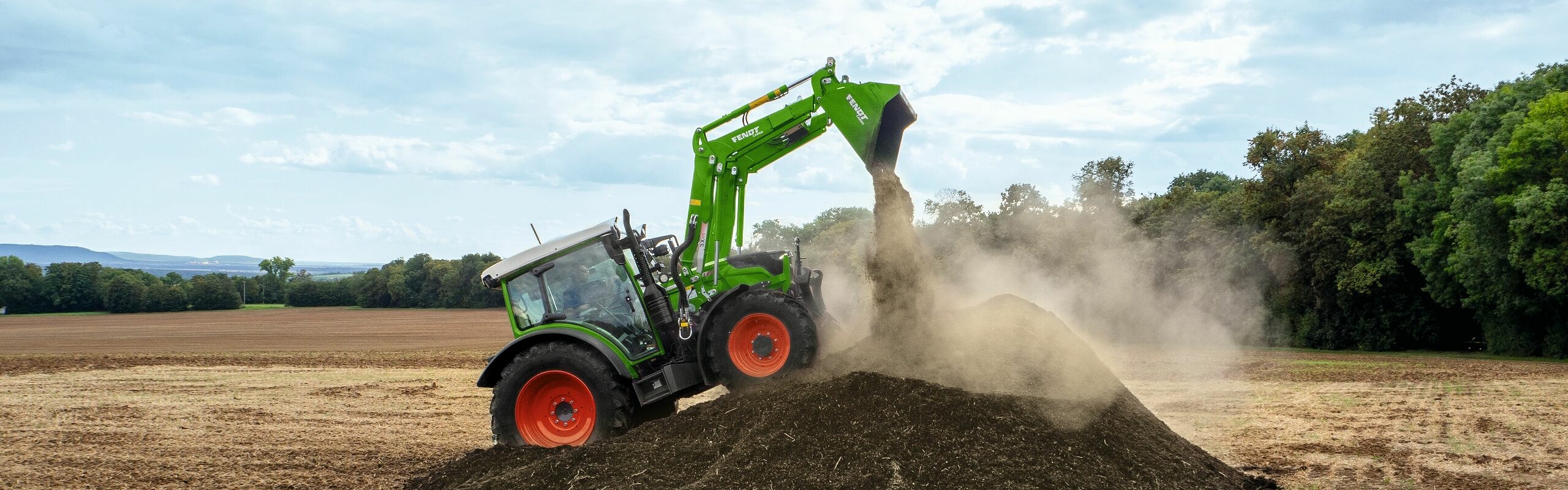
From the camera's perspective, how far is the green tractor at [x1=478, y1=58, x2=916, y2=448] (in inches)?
331

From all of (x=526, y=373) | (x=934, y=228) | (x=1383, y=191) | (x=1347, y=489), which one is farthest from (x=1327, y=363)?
(x=526, y=373)

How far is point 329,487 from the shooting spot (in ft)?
28.7

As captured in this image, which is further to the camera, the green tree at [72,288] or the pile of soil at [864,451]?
the green tree at [72,288]

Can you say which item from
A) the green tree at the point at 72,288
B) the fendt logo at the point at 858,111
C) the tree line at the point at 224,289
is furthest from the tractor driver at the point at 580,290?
the green tree at the point at 72,288

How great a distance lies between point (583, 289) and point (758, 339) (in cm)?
170

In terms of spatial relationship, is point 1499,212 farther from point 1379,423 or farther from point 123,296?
point 123,296

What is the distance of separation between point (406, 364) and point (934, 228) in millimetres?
15849

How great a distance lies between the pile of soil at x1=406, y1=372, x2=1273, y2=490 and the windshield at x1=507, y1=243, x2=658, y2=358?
45.8 inches

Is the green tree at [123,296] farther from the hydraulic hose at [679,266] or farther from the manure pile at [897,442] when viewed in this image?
the hydraulic hose at [679,266]

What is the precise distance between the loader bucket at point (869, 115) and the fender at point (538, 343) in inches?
119

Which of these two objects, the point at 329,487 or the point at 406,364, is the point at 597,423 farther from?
the point at 406,364

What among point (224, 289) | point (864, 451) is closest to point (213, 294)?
point (224, 289)

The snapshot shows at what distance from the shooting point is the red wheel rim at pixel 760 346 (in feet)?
27.6

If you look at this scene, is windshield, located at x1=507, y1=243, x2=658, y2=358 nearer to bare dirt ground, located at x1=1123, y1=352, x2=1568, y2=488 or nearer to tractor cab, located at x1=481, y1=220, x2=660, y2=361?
tractor cab, located at x1=481, y1=220, x2=660, y2=361
